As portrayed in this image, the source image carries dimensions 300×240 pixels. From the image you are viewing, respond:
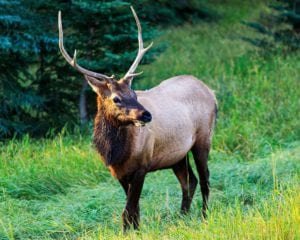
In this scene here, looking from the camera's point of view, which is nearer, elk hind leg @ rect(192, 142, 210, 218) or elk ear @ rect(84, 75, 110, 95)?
elk ear @ rect(84, 75, 110, 95)

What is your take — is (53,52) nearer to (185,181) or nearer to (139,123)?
(185,181)

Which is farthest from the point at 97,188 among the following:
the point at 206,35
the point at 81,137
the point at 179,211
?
the point at 206,35

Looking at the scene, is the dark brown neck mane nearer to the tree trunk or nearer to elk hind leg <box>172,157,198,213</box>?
elk hind leg <box>172,157,198,213</box>

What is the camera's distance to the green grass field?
244 inches

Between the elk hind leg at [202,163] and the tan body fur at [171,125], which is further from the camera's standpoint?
the elk hind leg at [202,163]

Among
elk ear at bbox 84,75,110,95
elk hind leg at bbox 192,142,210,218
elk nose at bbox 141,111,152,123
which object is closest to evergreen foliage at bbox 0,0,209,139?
elk hind leg at bbox 192,142,210,218

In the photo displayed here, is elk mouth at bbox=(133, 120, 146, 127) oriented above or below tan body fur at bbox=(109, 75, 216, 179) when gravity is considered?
above

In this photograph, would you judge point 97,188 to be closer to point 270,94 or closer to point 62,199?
point 62,199

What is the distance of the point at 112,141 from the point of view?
7434 millimetres

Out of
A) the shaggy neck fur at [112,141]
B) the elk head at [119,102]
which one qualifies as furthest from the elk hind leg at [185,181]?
the elk head at [119,102]

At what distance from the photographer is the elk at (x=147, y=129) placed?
7.33 meters

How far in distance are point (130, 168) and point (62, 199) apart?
1645 mm

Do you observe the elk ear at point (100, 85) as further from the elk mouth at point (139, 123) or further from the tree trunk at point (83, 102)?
the tree trunk at point (83, 102)

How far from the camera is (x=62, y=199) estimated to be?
28.7 feet
